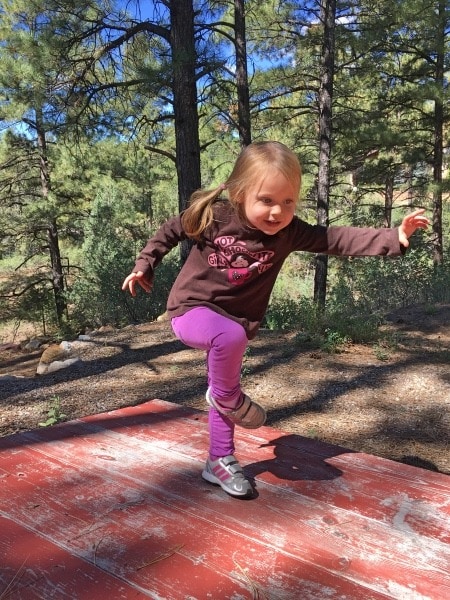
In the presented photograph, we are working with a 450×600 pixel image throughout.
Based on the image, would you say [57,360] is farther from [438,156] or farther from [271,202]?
[438,156]

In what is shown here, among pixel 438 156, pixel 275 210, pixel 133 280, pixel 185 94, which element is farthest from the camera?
pixel 438 156

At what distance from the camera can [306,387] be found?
4727mm

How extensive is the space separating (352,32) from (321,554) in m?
11.8

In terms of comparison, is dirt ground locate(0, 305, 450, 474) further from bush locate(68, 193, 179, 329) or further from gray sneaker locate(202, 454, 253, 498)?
bush locate(68, 193, 179, 329)

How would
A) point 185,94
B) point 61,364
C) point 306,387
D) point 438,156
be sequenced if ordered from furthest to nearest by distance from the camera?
point 438,156
point 185,94
point 61,364
point 306,387

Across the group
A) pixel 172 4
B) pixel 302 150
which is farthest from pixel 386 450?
pixel 302 150

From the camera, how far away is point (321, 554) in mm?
1594

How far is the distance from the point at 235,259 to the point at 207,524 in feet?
3.14

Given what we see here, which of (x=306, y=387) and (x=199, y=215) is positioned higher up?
(x=199, y=215)

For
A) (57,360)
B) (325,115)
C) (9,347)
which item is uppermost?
(325,115)

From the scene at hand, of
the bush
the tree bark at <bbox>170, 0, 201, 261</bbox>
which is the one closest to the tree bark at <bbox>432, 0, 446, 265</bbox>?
the bush

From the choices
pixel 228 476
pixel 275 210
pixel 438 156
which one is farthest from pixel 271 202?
pixel 438 156

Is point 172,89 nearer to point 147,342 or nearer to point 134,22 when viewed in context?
point 134,22

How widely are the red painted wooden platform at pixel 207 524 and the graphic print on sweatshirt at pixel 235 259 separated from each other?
85 centimetres
